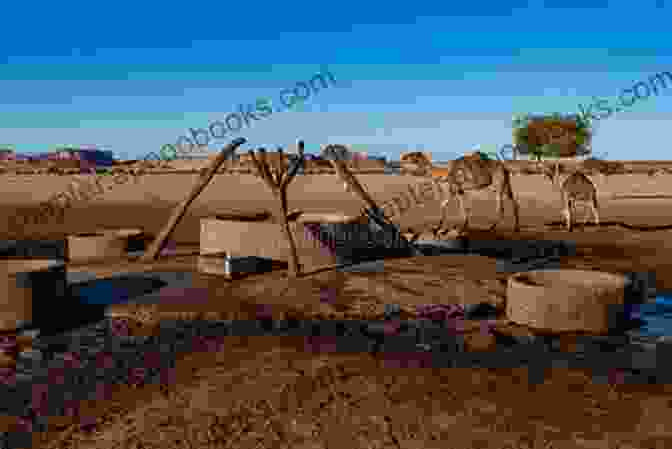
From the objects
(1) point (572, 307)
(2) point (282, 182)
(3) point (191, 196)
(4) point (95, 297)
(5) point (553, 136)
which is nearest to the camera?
(1) point (572, 307)

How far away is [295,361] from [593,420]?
9.20 ft

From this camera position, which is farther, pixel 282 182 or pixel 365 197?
pixel 365 197

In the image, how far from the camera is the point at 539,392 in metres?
5.45

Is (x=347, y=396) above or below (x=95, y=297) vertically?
below

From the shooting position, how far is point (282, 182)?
11.0m

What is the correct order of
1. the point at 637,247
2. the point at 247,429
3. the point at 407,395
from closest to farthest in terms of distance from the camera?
the point at 247,429 → the point at 407,395 → the point at 637,247

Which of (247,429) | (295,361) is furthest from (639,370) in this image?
(247,429)

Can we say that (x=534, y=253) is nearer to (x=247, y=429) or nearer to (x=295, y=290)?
(x=295, y=290)

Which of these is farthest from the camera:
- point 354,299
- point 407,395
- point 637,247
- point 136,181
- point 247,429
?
point 136,181

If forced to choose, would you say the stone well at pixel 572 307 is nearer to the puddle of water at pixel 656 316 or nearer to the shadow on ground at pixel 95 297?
the puddle of water at pixel 656 316

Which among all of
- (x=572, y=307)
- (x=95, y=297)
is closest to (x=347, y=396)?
(x=572, y=307)

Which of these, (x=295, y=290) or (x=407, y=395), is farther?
(x=295, y=290)

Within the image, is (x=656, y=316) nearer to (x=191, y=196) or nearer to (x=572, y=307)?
(x=572, y=307)

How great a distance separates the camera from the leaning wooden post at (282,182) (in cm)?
1032
